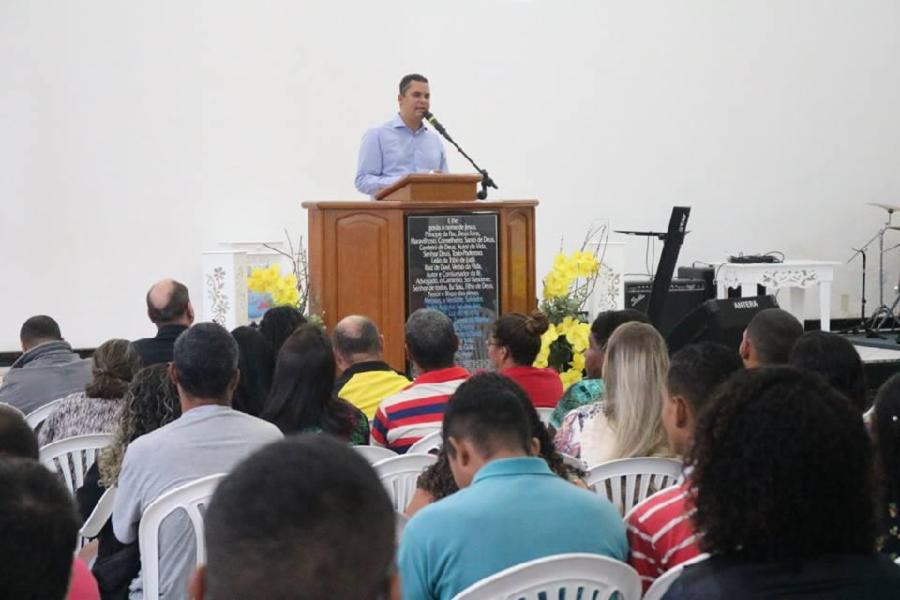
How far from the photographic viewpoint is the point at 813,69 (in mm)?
10867

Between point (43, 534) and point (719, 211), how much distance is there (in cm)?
970

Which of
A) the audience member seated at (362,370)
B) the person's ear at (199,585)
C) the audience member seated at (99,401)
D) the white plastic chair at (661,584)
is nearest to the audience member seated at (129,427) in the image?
the audience member seated at (99,401)

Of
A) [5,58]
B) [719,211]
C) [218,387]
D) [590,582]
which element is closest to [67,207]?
[5,58]

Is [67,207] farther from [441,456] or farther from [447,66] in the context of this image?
[441,456]

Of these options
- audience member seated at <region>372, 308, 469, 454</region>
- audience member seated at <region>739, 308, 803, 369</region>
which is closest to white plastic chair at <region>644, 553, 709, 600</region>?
audience member seated at <region>372, 308, 469, 454</region>

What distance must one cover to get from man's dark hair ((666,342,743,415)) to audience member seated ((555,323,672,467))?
35 cm

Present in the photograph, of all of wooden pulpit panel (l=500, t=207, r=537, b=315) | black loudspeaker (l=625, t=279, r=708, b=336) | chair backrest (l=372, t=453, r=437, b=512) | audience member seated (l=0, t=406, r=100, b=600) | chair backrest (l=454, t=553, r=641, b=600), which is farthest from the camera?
black loudspeaker (l=625, t=279, r=708, b=336)

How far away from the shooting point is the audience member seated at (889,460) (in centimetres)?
221

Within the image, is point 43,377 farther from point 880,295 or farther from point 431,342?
point 880,295

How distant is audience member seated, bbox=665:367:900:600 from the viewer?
63.9 inches

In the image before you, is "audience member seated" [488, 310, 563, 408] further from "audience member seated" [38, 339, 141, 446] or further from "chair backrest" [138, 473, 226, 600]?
"chair backrest" [138, 473, 226, 600]

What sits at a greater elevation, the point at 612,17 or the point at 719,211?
the point at 612,17

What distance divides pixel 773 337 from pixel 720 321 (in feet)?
9.99

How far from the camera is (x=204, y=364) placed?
9.95 feet
